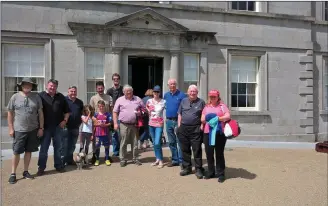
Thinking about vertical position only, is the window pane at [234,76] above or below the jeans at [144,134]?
above

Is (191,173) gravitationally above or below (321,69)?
below

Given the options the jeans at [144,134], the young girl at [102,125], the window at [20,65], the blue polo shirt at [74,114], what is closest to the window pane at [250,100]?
the jeans at [144,134]

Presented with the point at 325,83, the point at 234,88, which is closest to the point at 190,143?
the point at 234,88

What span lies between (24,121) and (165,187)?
278cm

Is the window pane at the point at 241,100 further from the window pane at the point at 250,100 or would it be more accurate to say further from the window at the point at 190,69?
the window at the point at 190,69

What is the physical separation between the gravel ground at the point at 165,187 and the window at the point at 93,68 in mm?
3661

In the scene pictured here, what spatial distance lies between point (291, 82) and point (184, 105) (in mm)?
7548

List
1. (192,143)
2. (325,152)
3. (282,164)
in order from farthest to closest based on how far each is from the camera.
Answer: (325,152)
(282,164)
(192,143)

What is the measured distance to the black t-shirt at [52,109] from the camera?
6.07 metres

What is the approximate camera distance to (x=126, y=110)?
656cm

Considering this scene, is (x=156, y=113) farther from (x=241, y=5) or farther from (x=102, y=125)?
(x=241, y=5)

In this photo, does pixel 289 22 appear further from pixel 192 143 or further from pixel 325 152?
pixel 192 143

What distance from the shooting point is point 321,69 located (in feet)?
41.1


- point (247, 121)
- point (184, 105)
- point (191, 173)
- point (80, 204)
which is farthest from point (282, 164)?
point (80, 204)
